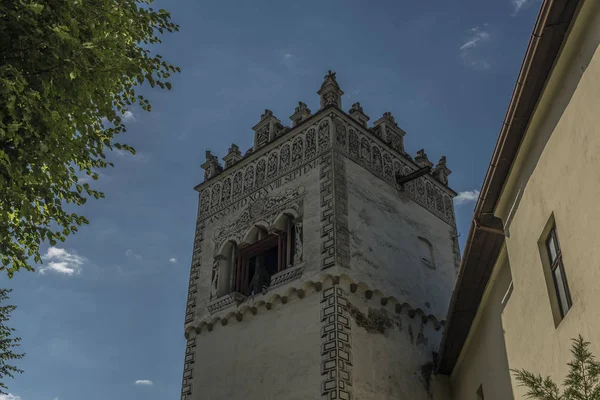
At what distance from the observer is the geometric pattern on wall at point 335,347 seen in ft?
45.5

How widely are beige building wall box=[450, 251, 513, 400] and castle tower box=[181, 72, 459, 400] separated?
1672 mm

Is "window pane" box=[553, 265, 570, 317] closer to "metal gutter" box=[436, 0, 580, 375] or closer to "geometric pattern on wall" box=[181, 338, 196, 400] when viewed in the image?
"metal gutter" box=[436, 0, 580, 375]

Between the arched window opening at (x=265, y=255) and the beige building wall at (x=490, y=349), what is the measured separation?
4.65 metres

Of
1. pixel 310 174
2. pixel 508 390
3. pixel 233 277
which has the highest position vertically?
pixel 310 174

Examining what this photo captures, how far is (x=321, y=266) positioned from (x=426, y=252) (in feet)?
13.9

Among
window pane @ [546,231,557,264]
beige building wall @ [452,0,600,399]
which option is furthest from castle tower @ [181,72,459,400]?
window pane @ [546,231,557,264]

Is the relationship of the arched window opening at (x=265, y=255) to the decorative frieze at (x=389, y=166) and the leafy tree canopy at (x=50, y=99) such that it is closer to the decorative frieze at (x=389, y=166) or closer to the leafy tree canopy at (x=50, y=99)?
the decorative frieze at (x=389, y=166)

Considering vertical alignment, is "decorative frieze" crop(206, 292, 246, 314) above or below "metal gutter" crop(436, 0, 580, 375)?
above

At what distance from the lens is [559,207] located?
8031mm

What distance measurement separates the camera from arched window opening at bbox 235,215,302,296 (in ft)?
55.5

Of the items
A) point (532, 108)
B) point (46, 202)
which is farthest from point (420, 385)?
point (46, 202)

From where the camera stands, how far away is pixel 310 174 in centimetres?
1747

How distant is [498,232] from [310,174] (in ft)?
24.0

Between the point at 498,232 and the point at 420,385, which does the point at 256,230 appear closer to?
the point at 420,385
